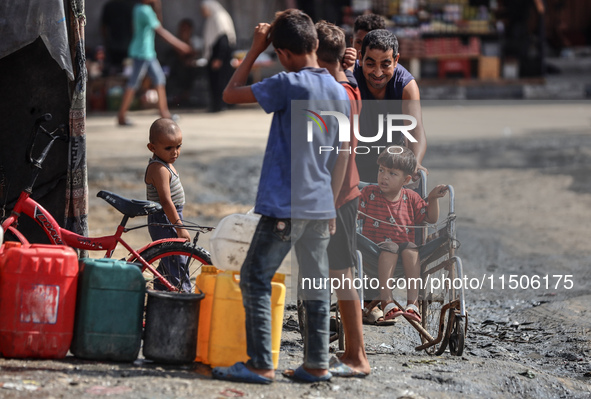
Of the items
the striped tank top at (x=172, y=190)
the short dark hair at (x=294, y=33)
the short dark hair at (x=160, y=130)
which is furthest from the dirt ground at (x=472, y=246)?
the short dark hair at (x=294, y=33)

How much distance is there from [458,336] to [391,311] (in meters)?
0.43

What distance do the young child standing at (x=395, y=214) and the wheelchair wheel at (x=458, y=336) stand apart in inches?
12.4


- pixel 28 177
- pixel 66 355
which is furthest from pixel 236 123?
pixel 66 355

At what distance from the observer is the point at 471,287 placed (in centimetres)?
744

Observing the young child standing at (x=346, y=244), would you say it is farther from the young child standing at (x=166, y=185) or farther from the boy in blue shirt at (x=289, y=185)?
the young child standing at (x=166, y=185)

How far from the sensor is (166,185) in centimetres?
541

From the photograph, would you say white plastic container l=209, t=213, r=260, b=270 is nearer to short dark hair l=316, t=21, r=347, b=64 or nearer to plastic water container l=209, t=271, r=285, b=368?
plastic water container l=209, t=271, r=285, b=368

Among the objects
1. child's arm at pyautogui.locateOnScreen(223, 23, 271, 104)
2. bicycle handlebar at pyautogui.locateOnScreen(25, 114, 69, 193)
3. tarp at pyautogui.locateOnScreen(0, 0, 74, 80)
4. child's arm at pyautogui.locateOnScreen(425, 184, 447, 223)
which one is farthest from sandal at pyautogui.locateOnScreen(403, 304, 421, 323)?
tarp at pyautogui.locateOnScreen(0, 0, 74, 80)

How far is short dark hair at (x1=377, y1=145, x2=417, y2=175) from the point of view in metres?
5.62

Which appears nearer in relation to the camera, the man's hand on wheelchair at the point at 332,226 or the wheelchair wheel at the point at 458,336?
the man's hand on wheelchair at the point at 332,226

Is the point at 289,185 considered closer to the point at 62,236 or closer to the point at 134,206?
the point at 134,206

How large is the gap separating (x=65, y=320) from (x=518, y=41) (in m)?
17.7

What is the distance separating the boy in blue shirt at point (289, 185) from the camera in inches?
170

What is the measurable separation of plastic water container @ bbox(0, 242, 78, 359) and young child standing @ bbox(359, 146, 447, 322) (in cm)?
199
